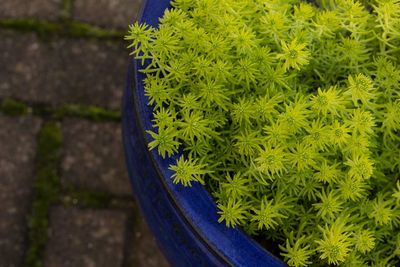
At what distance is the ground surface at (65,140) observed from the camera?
6.22ft

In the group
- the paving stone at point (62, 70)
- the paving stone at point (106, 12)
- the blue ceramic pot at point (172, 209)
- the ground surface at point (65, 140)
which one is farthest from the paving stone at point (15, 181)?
the blue ceramic pot at point (172, 209)

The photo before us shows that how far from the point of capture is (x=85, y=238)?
6.25ft

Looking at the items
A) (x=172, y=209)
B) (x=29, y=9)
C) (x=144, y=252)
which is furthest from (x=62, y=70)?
(x=172, y=209)

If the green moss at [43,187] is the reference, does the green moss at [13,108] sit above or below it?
above

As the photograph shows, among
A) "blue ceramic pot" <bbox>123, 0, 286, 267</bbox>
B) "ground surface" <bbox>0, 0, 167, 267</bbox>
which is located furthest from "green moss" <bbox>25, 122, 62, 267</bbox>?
"blue ceramic pot" <bbox>123, 0, 286, 267</bbox>

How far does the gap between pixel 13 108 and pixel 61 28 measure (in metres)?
0.36

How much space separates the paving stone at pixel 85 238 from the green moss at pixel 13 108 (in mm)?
372

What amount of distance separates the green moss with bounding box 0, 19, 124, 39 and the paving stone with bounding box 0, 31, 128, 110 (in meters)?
0.03

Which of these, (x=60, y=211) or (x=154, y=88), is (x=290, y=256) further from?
(x=60, y=211)

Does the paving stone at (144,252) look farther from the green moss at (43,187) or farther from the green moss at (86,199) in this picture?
the green moss at (43,187)

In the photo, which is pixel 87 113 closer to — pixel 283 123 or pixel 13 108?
pixel 13 108

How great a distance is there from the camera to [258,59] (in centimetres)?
116

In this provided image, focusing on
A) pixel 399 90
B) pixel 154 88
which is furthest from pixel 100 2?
pixel 399 90

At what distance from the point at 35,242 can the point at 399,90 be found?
1227 mm
